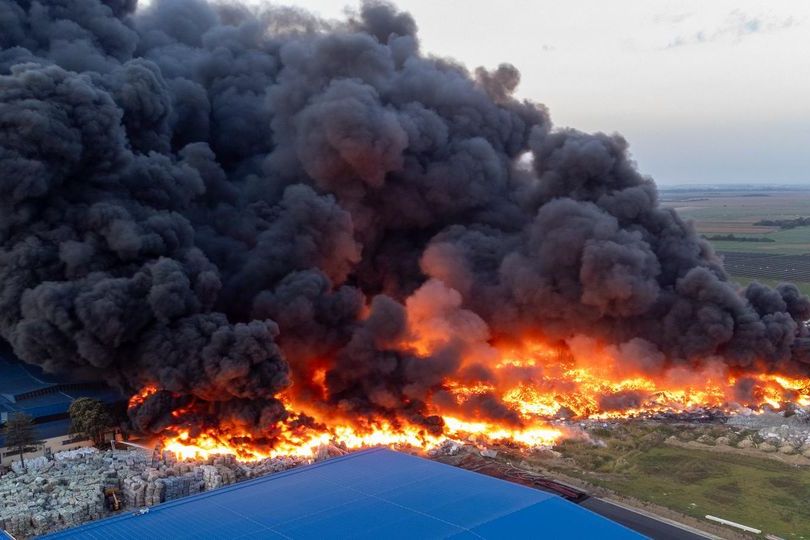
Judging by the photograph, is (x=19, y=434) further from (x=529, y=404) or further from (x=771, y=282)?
(x=771, y=282)

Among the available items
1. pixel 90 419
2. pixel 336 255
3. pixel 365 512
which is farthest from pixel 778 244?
pixel 365 512

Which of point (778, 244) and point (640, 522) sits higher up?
point (778, 244)

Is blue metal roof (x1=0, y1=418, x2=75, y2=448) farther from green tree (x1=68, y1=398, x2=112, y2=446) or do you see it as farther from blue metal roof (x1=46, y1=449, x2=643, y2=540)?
blue metal roof (x1=46, y1=449, x2=643, y2=540)

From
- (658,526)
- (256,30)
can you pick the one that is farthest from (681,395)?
(256,30)

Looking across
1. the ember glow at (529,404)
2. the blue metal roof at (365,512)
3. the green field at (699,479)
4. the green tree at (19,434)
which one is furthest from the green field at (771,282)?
the green tree at (19,434)

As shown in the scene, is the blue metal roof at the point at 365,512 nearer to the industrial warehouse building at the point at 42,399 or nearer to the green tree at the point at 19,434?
the green tree at the point at 19,434

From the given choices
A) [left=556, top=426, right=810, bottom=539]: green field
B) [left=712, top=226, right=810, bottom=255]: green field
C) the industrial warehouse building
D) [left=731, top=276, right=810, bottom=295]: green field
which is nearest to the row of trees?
the industrial warehouse building

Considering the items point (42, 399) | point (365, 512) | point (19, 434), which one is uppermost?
point (42, 399)
